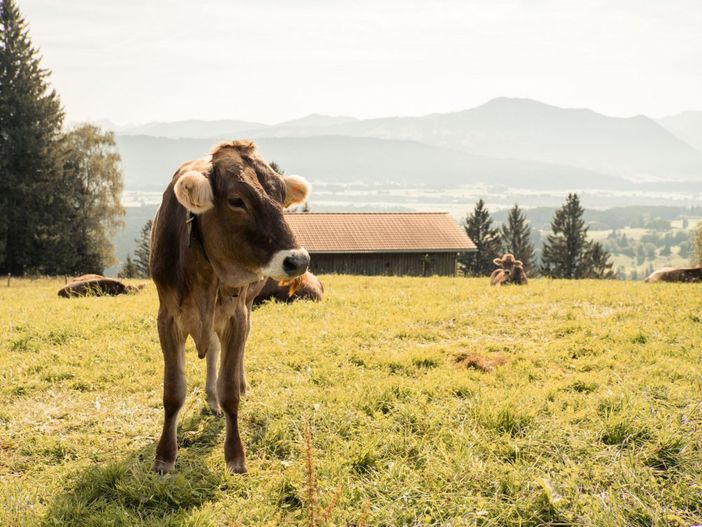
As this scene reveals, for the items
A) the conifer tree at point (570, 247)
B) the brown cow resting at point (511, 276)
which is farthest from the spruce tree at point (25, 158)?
the conifer tree at point (570, 247)

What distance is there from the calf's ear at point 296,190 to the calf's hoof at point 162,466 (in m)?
2.50

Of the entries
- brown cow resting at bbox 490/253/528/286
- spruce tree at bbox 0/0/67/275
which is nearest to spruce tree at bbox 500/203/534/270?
spruce tree at bbox 0/0/67/275

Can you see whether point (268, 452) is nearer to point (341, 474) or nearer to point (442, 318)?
point (341, 474)

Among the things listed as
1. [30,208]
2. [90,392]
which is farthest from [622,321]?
[30,208]

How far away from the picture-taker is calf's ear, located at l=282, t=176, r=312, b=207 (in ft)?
17.3

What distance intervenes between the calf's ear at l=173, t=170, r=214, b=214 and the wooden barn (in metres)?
36.0

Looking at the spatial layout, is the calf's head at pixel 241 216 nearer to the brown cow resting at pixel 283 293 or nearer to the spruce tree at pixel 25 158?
the brown cow resting at pixel 283 293

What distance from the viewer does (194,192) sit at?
4457mm

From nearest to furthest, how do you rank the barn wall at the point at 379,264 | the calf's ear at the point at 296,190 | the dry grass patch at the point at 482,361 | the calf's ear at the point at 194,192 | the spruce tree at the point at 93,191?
the calf's ear at the point at 194,192 < the calf's ear at the point at 296,190 < the dry grass patch at the point at 482,361 < the barn wall at the point at 379,264 < the spruce tree at the point at 93,191

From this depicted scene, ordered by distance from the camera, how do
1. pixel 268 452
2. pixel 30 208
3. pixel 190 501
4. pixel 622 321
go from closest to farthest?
1. pixel 190 501
2. pixel 268 452
3. pixel 622 321
4. pixel 30 208

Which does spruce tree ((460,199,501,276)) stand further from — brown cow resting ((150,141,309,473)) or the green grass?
brown cow resting ((150,141,309,473))

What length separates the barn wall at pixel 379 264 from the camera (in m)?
42.1

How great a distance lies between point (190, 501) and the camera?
4695 mm

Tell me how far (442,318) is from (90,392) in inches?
233
